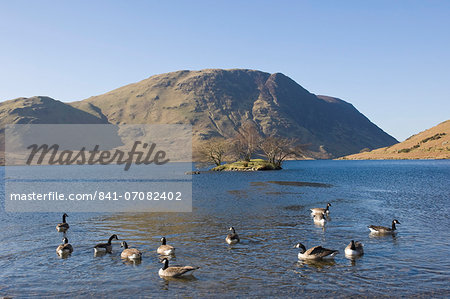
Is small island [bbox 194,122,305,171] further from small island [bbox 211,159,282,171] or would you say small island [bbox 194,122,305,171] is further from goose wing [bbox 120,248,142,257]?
goose wing [bbox 120,248,142,257]

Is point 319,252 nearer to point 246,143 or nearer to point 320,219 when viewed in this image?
point 320,219

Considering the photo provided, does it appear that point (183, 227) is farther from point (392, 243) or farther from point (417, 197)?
point (417, 197)

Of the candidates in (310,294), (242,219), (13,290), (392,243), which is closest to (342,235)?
(392,243)

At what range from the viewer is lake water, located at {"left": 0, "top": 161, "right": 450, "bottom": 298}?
18.3 meters

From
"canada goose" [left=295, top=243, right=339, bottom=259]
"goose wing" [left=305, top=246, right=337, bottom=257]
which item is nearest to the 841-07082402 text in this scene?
"canada goose" [left=295, top=243, right=339, bottom=259]

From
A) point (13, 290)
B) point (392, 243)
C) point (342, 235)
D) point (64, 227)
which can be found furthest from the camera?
point (64, 227)

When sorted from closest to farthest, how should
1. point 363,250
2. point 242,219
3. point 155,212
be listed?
point 363,250, point 242,219, point 155,212

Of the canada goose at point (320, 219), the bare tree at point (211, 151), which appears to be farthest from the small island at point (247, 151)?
the canada goose at point (320, 219)

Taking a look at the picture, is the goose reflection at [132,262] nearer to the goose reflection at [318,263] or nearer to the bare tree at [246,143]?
the goose reflection at [318,263]

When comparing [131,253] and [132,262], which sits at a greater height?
[131,253]

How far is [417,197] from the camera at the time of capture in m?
54.9

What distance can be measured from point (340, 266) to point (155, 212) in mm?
29176

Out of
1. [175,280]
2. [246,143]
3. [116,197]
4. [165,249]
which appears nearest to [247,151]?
[246,143]

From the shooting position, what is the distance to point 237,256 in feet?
79.4
